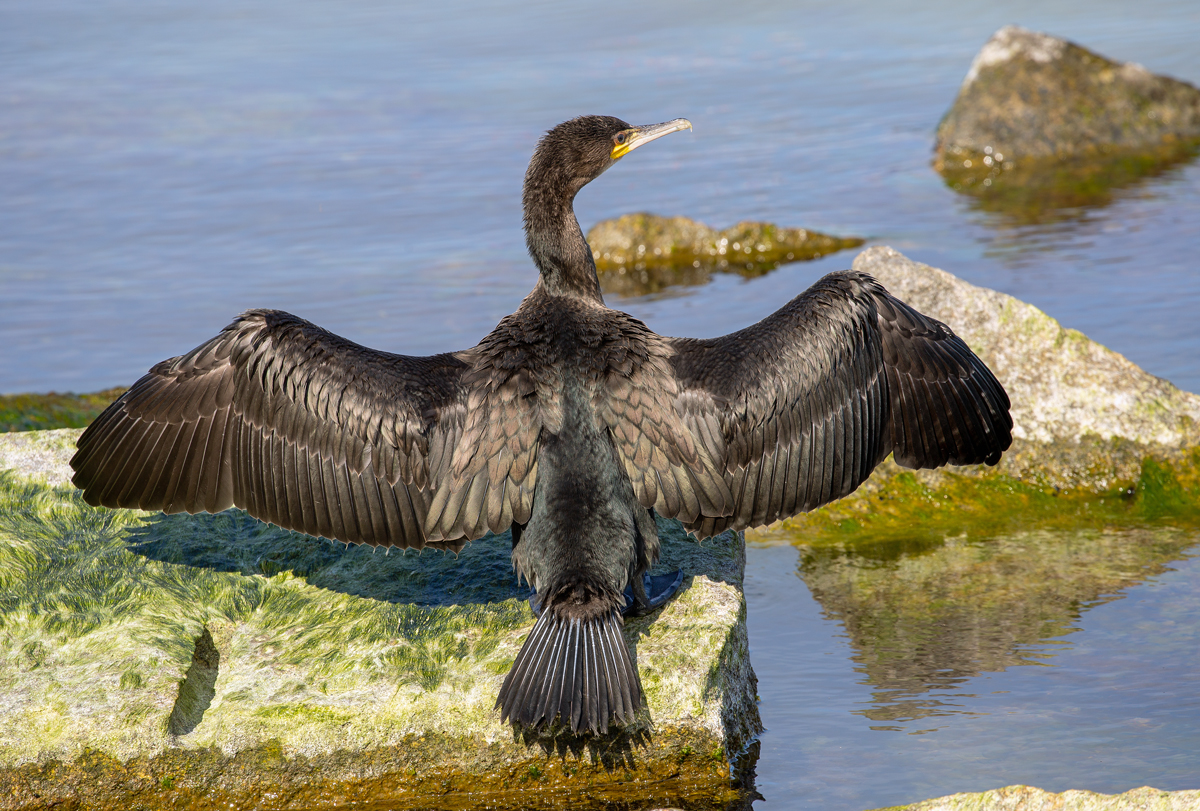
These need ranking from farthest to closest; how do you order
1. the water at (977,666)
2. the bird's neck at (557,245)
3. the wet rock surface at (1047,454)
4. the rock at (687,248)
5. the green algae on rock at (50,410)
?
the rock at (687,248), the green algae on rock at (50,410), the wet rock surface at (1047,454), the bird's neck at (557,245), the water at (977,666)

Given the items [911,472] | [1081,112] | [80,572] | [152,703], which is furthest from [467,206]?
[152,703]

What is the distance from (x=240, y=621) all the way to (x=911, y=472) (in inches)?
145

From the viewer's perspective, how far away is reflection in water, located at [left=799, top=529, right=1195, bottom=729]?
5281 millimetres

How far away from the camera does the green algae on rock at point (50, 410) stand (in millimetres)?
7945

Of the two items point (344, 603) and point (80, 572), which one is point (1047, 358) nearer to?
point (344, 603)

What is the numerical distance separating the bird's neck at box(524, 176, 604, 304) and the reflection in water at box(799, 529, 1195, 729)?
194 cm

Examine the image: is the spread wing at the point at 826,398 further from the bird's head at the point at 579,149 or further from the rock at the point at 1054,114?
the rock at the point at 1054,114

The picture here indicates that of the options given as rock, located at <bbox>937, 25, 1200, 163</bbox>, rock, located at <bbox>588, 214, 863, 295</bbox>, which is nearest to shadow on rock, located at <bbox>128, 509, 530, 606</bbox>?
rock, located at <bbox>588, 214, 863, 295</bbox>

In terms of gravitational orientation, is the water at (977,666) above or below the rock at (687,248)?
below

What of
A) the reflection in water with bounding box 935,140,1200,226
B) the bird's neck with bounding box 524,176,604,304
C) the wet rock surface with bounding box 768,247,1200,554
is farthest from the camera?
the reflection in water with bounding box 935,140,1200,226

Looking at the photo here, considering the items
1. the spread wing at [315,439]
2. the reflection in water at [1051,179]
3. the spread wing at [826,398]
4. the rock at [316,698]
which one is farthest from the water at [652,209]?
the spread wing at [315,439]

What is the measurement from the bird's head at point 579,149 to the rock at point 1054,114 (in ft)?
29.0

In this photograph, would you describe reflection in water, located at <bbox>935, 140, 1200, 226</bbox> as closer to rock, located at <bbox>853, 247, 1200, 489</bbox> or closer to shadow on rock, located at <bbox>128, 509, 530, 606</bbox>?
rock, located at <bbox>853, 247, 1200, 489</bbox>

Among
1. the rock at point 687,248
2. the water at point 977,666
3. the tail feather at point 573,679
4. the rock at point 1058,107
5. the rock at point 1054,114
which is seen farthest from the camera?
the rock at point 1058,107
